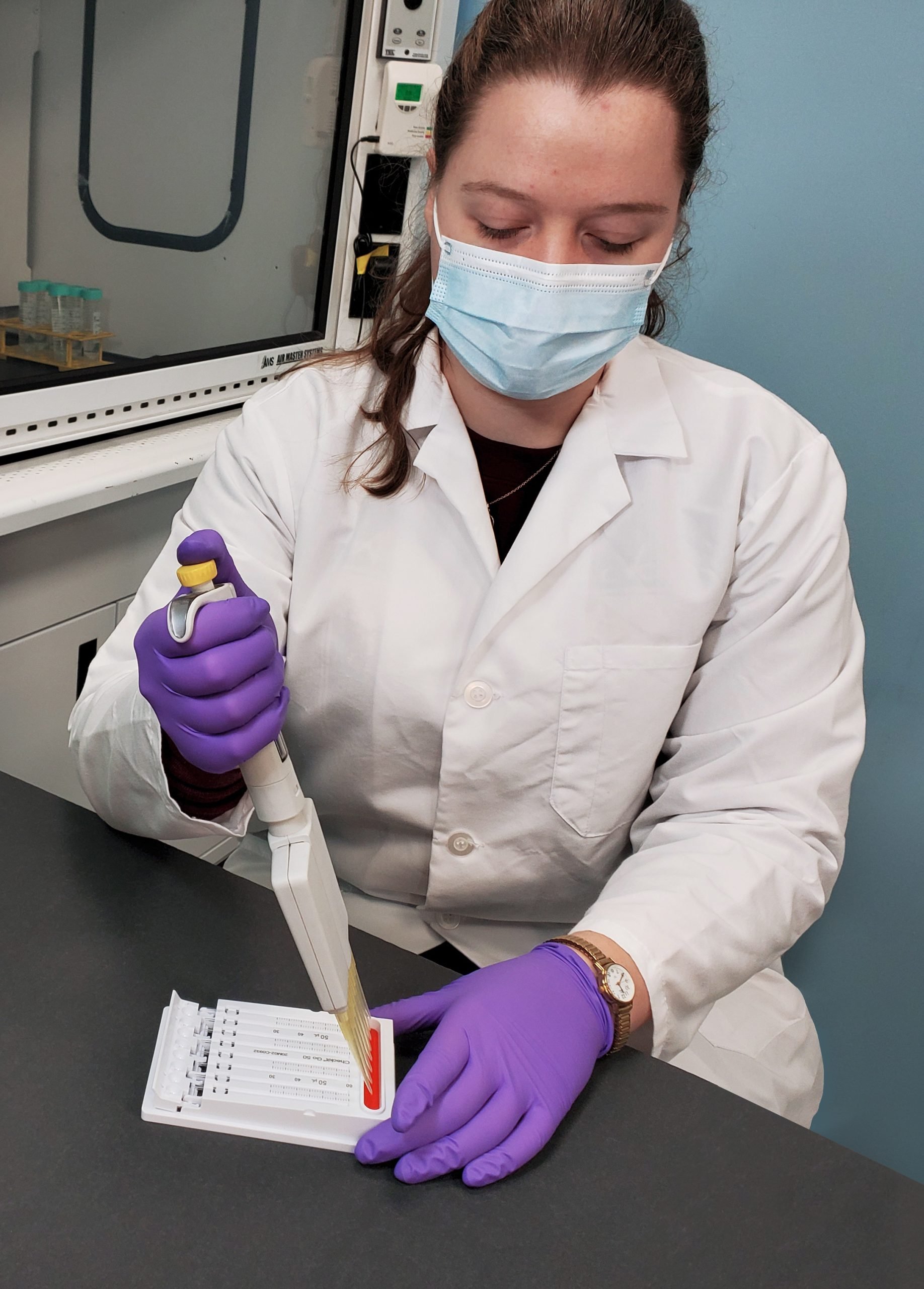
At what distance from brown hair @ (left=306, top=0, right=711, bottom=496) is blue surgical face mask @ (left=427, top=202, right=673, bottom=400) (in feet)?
0.33

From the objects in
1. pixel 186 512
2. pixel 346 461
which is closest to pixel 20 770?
pixel 186 512

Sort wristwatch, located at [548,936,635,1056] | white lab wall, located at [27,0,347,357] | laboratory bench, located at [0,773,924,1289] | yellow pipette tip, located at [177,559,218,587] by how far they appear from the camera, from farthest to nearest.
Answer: white lab wall, located at [27,0,347,357]
wristwatch, located at [548,936,635,1056]
yellow pipette tip, located at [177,559,218,587]
laboratory bench, located at [0,773,924,1289]

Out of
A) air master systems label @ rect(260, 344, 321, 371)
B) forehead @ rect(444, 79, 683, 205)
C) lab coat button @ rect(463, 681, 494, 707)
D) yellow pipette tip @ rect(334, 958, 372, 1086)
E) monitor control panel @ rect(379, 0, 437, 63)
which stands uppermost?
monitor control panel @ rect(379, 0, 437, 63)

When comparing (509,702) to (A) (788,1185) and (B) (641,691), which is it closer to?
(B) (641,691)

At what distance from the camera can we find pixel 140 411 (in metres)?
1.50

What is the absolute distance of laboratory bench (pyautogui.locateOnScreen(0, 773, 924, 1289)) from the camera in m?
0.56

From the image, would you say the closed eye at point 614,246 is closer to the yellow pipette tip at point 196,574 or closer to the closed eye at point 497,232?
the closed eye at point 497,232

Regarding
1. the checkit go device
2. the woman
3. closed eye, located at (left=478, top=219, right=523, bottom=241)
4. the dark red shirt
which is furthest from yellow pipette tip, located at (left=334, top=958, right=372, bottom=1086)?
closed eye, located at (left=478, top=219, right=523, bottom=241)

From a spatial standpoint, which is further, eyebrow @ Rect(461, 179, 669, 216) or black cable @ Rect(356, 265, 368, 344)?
black cable @ Rect(356, 265, 368, 344)

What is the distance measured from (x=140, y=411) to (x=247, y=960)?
985 mm

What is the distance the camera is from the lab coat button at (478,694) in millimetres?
994

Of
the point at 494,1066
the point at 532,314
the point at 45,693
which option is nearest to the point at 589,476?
the point at 532,314

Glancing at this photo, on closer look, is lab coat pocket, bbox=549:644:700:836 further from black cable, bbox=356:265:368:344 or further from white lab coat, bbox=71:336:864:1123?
black cable, bbox=356:265:368:344

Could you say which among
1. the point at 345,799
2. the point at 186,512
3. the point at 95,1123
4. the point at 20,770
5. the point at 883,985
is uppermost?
the point at 186,512
